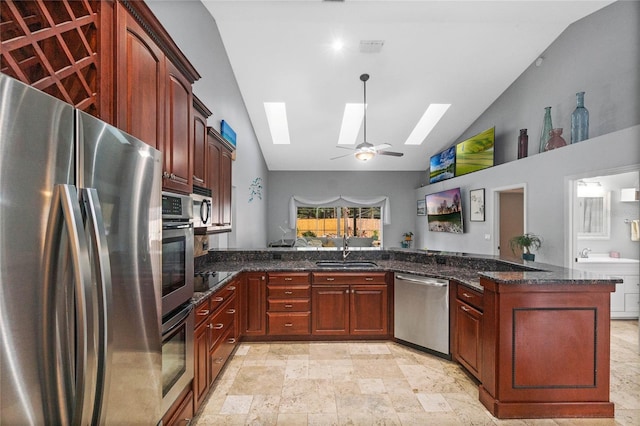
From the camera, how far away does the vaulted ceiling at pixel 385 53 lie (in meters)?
3.50

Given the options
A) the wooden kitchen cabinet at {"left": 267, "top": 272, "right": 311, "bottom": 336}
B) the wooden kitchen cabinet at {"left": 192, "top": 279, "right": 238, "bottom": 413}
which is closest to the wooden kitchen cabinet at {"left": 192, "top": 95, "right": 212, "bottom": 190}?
the wooden kitchen cabinet at {"left": 192, "top": 279, "right": 238, "bottom": 413}

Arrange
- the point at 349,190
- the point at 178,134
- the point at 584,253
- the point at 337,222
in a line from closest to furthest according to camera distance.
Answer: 1. the point at 178,134
2. the point at 584,253
3. the point at 349,190
4. the point at 337,222

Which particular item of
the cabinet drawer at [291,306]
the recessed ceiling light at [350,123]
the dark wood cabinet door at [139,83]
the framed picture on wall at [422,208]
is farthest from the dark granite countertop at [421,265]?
the framed picture on wall at [422,208]

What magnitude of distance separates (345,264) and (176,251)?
7.68 feet

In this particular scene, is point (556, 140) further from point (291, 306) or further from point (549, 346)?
point (291, 306)

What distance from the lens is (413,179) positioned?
8.83 m

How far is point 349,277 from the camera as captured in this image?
11.0 ft

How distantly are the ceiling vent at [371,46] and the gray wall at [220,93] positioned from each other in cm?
199

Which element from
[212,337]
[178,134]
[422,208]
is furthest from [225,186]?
[422,208]

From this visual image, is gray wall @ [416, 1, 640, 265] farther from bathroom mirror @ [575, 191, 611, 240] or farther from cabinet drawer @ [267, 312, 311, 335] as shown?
cabinet drawer @ [267, 312, 311, 335]

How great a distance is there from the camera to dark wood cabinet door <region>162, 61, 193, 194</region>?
66.6 inches

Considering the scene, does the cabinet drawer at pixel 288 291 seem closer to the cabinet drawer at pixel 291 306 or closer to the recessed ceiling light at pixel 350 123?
the cabinet drawer at pixel 291 306

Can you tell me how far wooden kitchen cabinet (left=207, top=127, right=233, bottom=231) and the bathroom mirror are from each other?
4964mm

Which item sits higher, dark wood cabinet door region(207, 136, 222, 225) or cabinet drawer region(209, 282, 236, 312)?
dark wood cabinet door region(207, 136, 222, 225)
